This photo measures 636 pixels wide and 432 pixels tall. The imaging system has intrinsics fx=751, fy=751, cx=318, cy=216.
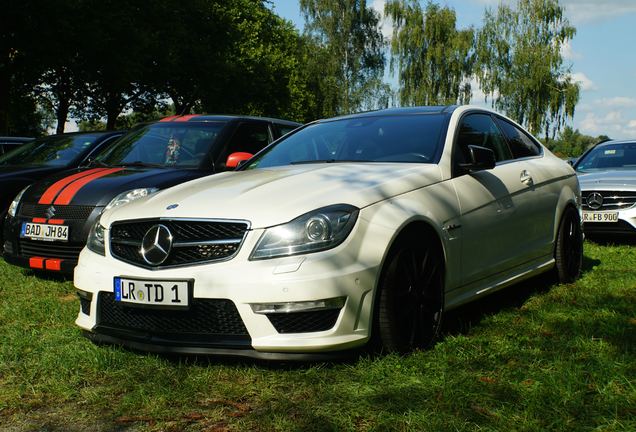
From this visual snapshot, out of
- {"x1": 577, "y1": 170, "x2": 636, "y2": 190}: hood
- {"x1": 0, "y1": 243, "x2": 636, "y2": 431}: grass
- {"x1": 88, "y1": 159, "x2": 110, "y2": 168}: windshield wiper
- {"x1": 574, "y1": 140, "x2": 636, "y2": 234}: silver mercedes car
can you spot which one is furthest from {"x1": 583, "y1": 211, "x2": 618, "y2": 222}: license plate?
{"x1": 88, "y1": 159, "x2": 110, "y2": 168}: windshield wiper

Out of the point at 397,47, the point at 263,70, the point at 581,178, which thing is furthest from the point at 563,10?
the point at 581,178

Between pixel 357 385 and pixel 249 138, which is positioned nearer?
pixel 357 385

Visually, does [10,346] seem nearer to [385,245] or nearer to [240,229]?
[240,229]

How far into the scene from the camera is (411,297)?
13.2ft

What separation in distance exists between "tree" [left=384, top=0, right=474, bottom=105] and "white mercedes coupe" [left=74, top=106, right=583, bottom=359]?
42333mm

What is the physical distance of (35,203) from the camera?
675 centimetres

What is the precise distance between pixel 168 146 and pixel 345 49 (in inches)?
1744

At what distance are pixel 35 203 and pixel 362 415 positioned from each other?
181 inches

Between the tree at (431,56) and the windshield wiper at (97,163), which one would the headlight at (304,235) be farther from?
the tree at (431,56)

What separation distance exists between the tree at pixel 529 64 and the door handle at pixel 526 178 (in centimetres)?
4085

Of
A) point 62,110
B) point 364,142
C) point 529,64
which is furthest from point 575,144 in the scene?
point 364,142

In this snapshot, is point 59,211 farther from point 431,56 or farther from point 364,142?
point 431,56

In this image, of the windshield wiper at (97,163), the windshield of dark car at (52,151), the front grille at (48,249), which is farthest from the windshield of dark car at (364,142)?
the windshield of dark car at (52,151)

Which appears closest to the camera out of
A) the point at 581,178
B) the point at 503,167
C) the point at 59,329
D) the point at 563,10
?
the point at 59,329
